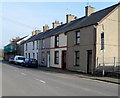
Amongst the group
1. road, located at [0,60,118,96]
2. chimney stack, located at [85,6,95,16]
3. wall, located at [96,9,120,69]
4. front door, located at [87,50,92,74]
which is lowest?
road, located at [0,60,118,96]

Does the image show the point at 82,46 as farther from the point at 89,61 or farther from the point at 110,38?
the point at 110,38

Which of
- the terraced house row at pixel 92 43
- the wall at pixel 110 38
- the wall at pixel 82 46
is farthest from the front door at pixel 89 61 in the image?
the wall at pixel 110 38

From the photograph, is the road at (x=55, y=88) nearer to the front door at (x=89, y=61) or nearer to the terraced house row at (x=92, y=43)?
the terraced house row at (x=92, y=43)

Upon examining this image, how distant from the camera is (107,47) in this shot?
1886 centimetres

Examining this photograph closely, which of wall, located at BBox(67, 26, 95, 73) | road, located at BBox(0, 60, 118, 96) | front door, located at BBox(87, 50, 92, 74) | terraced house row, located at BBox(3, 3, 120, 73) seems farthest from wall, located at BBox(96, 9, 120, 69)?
road, located at BBox(0, 60, 118, 96)

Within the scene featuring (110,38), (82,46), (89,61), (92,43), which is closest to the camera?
(92,43)

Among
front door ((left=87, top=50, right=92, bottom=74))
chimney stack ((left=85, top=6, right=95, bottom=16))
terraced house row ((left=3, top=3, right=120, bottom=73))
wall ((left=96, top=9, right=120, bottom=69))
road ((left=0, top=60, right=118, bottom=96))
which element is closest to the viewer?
road ((left=0, top=60, right=118, bottom=96))

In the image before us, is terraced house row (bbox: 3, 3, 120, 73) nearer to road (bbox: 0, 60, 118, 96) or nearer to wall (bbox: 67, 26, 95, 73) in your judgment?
wall (bbox: 67, 26, 95, 73)

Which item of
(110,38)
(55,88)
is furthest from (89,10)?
(55,88)

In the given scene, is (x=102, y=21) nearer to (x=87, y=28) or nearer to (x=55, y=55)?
(x=87, y=28)

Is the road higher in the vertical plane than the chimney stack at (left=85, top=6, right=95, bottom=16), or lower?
lower

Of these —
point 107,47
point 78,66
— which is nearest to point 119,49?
point 107,47

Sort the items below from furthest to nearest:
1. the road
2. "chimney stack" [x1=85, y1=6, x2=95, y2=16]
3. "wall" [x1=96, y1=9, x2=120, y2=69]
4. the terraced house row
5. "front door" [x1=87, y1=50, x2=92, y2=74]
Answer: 1. "chimney stack" [x1=85, y1=6, x2=95, y2=16]
2. "front door" [x1=87, y1=50, x2=92, y2=74]
3. "wall" [x1=96, y1=9, x2=120, y2=69]
4. the terraced house row
5. the road

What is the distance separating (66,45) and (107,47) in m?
6.50
